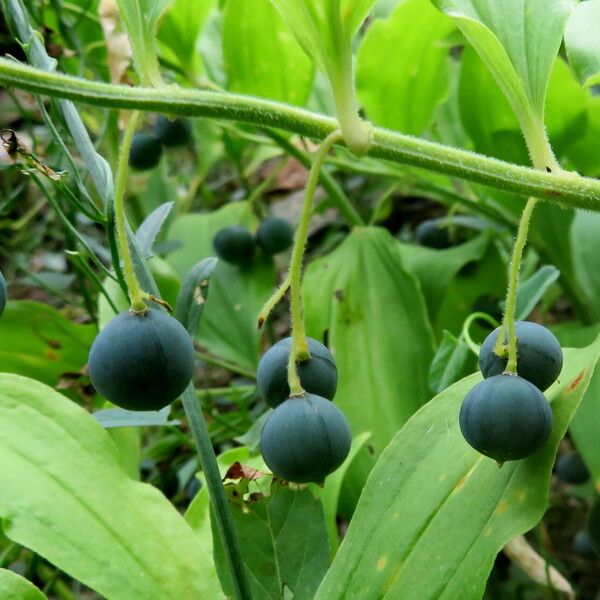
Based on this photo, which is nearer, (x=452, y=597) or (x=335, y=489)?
(x=452, y=597)

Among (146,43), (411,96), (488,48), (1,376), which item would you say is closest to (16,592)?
(1,376)

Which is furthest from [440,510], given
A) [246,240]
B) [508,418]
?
[246,240]

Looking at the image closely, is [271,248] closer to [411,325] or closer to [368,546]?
A: [411,325]

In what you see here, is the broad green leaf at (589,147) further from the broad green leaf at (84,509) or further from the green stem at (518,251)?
the broad green leaf at (84,509)

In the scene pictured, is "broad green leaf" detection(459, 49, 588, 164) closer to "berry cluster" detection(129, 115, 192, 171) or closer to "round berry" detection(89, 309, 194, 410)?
"berry cluster" detection(129, 115, 192, 171)

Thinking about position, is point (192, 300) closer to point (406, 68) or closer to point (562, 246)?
point (406, 68)

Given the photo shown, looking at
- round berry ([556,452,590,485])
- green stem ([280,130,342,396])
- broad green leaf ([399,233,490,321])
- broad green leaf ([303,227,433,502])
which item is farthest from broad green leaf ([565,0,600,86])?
round berry ([556,452,590,485])
